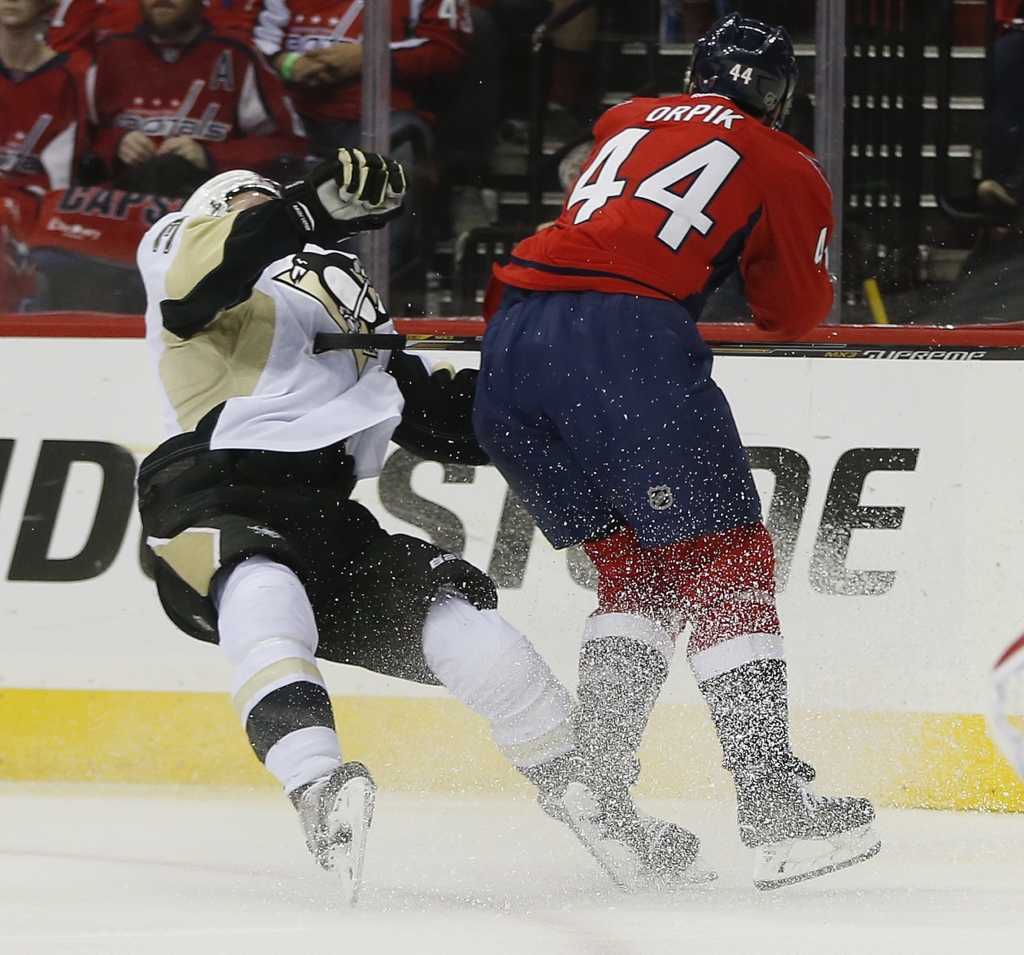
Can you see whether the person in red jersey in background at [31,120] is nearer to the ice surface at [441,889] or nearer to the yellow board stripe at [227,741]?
the yellow board stripe at [227,741]

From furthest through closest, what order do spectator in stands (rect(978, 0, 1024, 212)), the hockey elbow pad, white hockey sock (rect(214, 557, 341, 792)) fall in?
spectator in stands (rect(978, 0, 1024, 212)) → the hockey elbow pad → white hockey sock (rect(214, 557, 341, 792))

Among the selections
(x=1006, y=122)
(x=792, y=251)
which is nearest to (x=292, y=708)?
(x=792, y=251)

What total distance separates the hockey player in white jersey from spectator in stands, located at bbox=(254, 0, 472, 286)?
95 centimetres

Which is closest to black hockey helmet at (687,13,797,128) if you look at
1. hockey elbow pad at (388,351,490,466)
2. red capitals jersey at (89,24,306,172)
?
hockey elbow pad at (388,351,490,466)

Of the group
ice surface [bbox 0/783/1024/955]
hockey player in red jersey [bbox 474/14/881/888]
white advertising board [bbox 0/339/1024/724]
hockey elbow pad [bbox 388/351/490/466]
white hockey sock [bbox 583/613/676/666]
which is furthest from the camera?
white advertising board [bbox 0/339/1024/724]

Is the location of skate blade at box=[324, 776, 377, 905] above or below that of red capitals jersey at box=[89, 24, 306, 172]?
below

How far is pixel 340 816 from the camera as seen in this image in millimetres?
1935

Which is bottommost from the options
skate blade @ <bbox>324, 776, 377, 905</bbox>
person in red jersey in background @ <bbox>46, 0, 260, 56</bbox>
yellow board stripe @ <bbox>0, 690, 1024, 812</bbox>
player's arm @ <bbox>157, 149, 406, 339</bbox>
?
yellow board stripe @ <bbox>0, 690, 1024, 812</bbox>

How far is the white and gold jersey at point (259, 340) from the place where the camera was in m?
2.15

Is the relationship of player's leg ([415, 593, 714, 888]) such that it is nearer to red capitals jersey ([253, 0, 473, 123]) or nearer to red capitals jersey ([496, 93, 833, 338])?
red capitals jersey ([496, 93, 833, 338])

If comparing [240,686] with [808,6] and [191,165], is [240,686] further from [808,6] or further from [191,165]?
[808,6]

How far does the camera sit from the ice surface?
188 cm

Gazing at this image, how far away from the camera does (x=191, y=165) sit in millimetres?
3287

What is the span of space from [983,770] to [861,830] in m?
0.91
